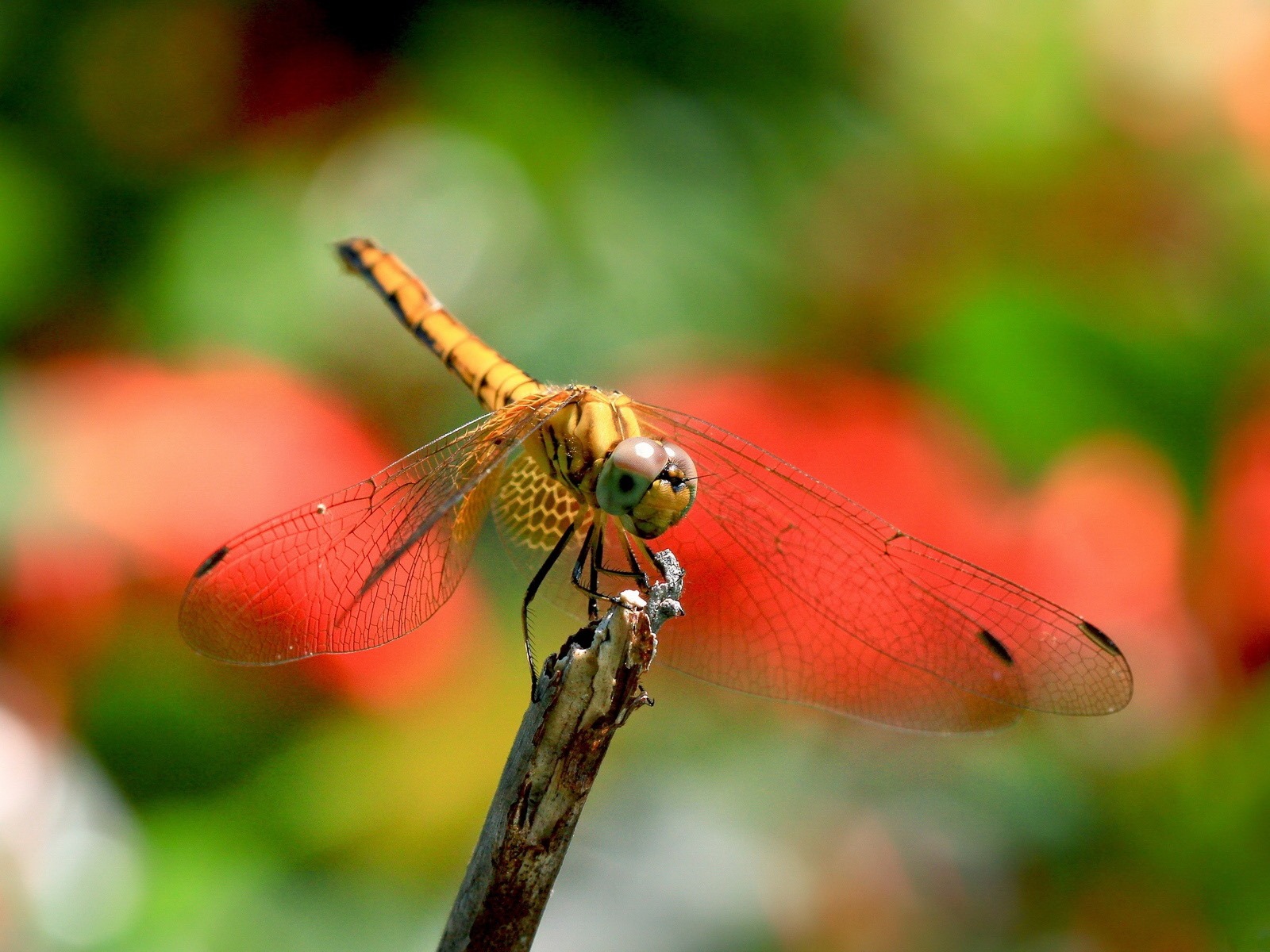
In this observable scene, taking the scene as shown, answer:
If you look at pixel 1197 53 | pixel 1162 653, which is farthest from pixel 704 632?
pixel 1197 53

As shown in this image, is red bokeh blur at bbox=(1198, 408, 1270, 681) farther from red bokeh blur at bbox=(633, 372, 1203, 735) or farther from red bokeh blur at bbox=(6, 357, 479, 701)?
red bokeh blur at bbox=(6, 357, 479, 701)

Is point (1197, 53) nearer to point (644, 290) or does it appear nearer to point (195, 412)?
point (644, 290)

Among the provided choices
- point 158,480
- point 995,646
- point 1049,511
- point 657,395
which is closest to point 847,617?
point 995,646

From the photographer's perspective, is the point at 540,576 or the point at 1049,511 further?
the point at 1049,511

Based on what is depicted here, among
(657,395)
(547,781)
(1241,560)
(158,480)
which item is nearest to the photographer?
(547,781)

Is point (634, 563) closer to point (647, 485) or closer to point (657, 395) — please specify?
point (647, 485)

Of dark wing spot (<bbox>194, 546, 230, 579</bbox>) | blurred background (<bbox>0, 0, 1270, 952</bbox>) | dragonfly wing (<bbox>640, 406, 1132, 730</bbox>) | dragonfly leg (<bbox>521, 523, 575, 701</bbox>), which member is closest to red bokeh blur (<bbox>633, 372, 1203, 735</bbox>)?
blurred background (<bbox>0, 0, 1270, 952</bbox>)

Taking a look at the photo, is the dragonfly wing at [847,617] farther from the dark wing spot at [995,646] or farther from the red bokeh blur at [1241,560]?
the red bokeh blur at [1241,560]
